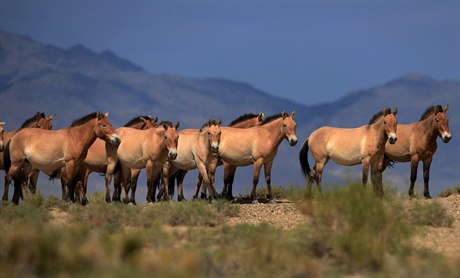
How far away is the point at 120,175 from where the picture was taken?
2552 centimetres

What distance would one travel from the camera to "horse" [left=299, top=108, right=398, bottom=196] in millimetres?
24156

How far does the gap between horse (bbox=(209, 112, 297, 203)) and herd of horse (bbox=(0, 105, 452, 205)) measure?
29 mm

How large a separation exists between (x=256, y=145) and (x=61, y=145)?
5.74 meters

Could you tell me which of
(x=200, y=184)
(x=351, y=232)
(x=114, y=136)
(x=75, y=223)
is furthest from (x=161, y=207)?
(x=200, y=184)

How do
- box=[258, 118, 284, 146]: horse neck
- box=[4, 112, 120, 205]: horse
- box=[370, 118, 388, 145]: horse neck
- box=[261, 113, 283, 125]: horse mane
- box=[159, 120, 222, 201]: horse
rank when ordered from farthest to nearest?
box=[261, 113, 283, 125]: horse mane < box=[258, 118, 284, 146]: horse neck < box=[159, 120, 222, 201]: horse < box=[370, 118, 388, 145]: horse neck < box=[4, 112, 120, 205]: horse

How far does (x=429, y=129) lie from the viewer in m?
26.1

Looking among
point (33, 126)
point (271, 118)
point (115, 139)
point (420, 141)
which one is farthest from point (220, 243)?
point (33, 126)

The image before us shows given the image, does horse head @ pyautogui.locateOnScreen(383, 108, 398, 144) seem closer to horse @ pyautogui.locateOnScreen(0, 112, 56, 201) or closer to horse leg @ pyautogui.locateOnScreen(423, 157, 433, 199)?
horse leg @ pyautogui.locateOnScreen(423, 157, 433, 199)

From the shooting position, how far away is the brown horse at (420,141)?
26.0 m

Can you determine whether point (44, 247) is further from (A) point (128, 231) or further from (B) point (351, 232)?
(B) point (351, 232)

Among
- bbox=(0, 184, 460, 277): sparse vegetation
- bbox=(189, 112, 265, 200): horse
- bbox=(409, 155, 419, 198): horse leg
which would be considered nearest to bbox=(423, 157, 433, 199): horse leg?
bbox=(409, 155, 419, 198): horse leg

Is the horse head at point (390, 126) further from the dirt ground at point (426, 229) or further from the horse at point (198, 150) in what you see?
the horse at point (198, 150)

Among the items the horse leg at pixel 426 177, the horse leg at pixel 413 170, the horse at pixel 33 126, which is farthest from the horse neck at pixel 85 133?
the horse leg at pixel 426 177

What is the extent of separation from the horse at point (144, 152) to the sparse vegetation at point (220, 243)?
5027 millimetres
